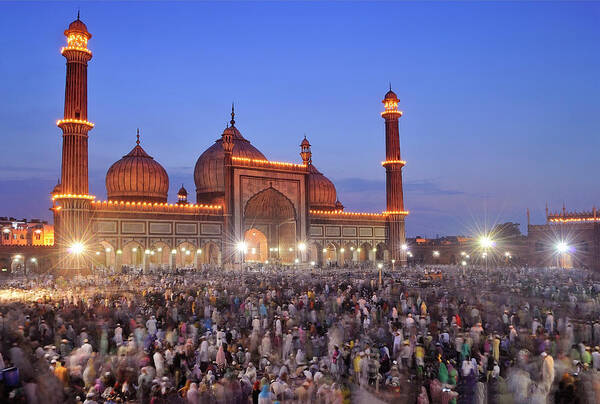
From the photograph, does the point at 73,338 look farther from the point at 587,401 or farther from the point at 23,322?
the point at 587,401

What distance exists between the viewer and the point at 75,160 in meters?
30.0

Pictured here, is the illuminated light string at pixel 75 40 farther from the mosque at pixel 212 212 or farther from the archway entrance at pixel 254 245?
the archway entrance at pixel 254 245

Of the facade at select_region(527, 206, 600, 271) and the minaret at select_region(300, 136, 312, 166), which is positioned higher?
the minaret at select_region(300, 136, 312, 166)

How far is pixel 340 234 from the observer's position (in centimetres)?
4409

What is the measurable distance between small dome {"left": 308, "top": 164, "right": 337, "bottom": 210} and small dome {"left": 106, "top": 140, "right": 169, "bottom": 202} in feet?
48.8

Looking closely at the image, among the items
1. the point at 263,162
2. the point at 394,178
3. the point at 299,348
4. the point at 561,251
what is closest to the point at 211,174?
the point at 263,162

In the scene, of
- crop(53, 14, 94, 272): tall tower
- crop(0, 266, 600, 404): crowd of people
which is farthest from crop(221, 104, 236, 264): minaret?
crop(0, 266, 600, 404): crowd of people

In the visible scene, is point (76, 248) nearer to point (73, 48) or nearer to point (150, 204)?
point (150, 204)

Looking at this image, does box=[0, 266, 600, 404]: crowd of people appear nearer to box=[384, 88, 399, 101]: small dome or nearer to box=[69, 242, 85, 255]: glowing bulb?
box=[69, 242, 85, 255]: glowing bulb

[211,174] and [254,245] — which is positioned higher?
[211,174]

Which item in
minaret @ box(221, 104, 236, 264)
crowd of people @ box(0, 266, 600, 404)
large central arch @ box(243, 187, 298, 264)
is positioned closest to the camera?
crowd of people @ box(0, 266, 600, 404)

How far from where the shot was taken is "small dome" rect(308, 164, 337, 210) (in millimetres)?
49062

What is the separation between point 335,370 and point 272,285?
12.2m

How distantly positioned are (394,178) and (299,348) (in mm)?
33876
